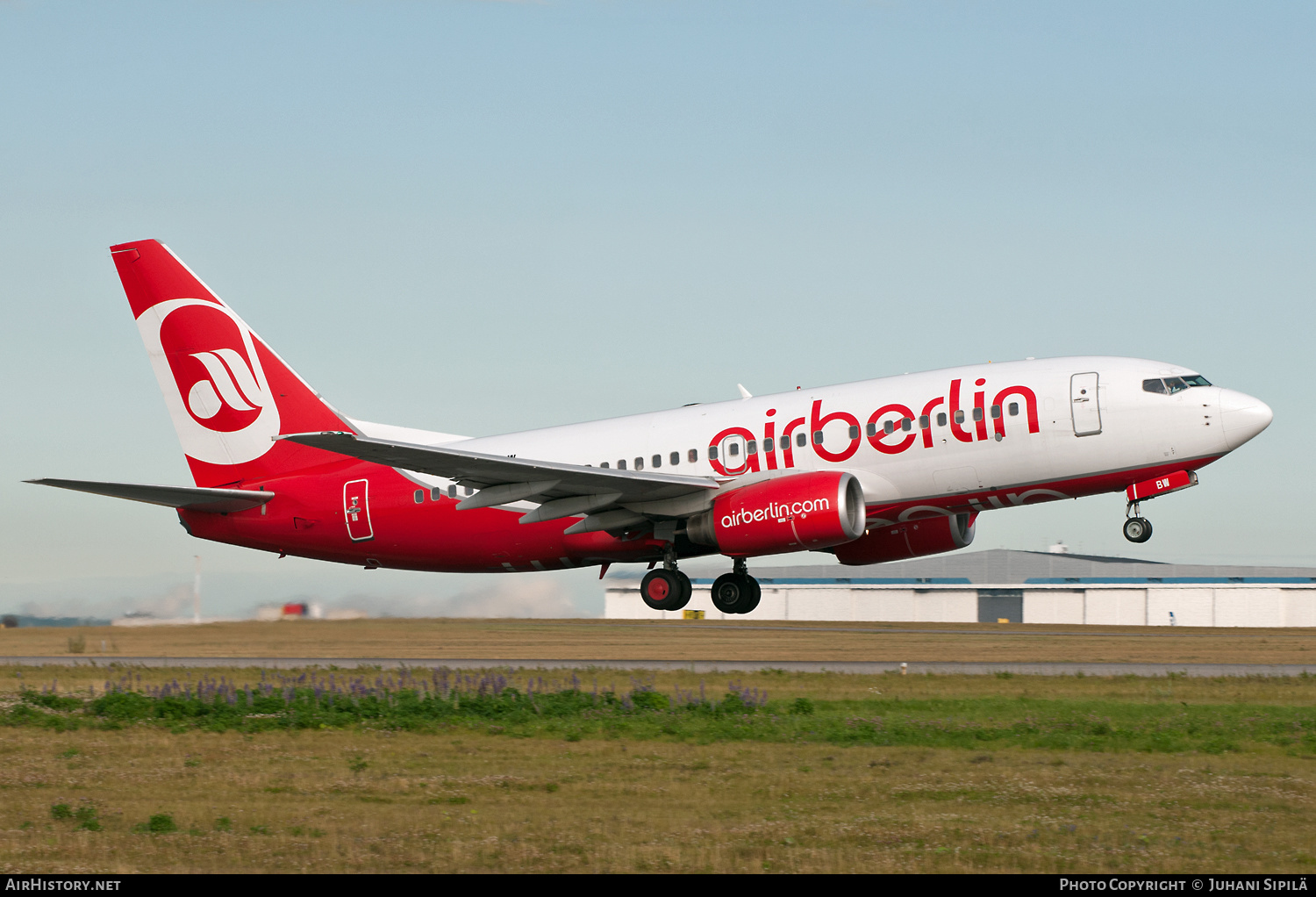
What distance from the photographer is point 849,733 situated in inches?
858

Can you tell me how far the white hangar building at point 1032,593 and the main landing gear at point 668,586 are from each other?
55.2 m

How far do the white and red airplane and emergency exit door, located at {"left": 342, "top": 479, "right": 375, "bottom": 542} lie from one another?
49 mm

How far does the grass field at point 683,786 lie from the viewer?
13.5 m

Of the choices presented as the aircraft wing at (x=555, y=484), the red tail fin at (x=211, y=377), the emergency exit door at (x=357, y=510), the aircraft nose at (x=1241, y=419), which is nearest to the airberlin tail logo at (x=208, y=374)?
the red tail fin at (x=211, y=377)

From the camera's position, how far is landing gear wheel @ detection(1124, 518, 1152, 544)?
2828cm

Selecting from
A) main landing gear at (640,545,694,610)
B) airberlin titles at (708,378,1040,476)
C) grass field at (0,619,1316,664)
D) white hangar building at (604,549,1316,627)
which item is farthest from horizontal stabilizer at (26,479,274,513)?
white hangar building at (604,549,1316,627)

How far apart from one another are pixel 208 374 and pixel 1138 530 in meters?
23.7

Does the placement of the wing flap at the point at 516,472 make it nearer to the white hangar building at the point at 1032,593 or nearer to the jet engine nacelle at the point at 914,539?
the jet engine nacelle at the point at 914,539

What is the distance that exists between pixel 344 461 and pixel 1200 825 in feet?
79.2

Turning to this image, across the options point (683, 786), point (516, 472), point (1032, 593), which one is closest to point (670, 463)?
point (516, 472)

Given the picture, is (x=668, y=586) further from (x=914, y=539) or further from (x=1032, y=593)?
(x=1032, y=593)

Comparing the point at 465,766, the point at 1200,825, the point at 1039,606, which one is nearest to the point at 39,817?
the point at 465,766
